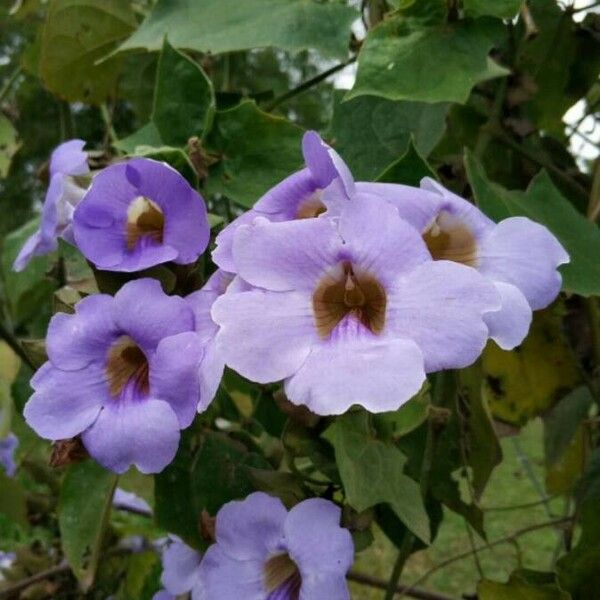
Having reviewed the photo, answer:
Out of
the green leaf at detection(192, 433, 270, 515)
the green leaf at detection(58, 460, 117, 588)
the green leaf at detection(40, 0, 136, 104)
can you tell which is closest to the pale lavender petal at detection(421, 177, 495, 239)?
the green leaf at detection(192, 433, 270, 515)

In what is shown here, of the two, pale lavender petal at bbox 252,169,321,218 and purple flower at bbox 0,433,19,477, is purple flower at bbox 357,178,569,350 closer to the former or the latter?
pale lavender petal at bbox 252,169,321,218

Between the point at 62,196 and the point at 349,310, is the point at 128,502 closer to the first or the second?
the point at 62,196

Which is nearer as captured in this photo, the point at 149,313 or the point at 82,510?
the point at 149,313

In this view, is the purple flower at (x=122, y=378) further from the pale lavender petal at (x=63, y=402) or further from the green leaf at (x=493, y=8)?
the green leaf at (x=493, y=8)

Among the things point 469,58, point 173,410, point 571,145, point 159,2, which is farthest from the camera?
point 571,145

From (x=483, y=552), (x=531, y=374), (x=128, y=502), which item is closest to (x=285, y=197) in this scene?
(x=531, y=374)

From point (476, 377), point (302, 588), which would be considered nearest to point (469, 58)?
point (476, 377)

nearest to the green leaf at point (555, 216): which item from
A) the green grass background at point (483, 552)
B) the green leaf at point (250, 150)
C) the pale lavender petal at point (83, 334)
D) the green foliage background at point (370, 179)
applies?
the green foliage background at point (370, 179)

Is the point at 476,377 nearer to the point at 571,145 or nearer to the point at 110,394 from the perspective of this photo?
the point at 110,394
